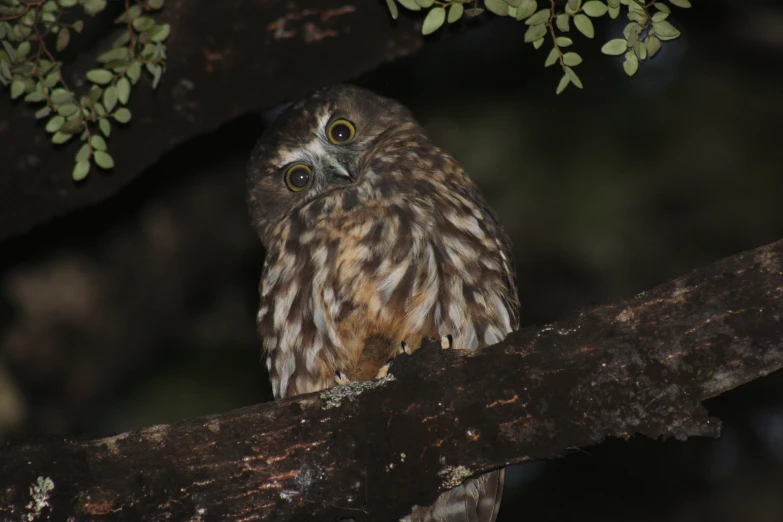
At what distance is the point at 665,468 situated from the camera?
698 centimetres

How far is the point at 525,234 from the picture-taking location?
638 centimetres

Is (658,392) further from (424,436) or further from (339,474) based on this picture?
(339,474)

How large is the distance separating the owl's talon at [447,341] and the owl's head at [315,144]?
1.14m

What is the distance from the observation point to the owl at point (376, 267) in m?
4.14

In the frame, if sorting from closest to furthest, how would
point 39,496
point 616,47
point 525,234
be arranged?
point 39,496 < point 616,47 < point 525,234

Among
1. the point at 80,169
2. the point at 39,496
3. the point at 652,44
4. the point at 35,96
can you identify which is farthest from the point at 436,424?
the point at 35,96

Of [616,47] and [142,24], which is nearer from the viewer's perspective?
[616,47]

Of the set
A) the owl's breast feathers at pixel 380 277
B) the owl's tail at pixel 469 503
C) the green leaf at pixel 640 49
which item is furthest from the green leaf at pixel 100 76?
the owl's tail at pixel 469 503

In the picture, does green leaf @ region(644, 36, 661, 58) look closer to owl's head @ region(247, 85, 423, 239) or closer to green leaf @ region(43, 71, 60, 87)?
owl's head @ region(247, 85, 423, 239)

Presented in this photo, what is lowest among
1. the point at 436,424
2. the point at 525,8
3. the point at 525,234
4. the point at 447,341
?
the point at 525,234

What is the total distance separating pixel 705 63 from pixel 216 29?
310cm

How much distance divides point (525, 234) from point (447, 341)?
2.51 m

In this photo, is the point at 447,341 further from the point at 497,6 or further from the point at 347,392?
the point at 497,6

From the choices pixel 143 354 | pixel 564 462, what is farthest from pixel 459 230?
pixel 564 462
